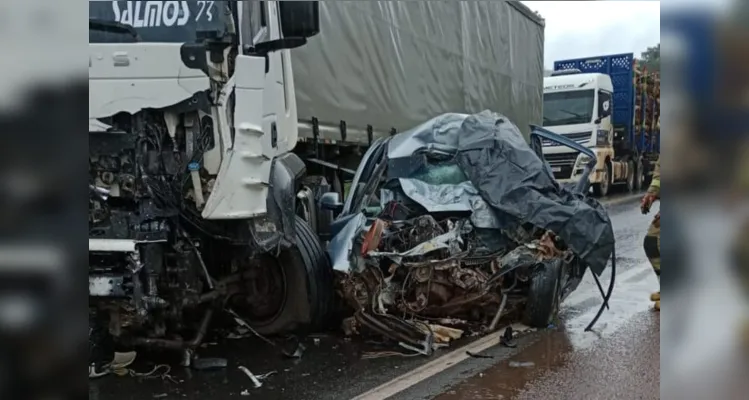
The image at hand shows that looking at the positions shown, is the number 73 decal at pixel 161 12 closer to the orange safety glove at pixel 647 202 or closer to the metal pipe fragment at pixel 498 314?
the metal pipe fragment at pixel 498 314

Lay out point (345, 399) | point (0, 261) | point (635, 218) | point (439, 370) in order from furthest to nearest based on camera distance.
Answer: point (635, 218) < point (439, 370) < point (345, 399) < point (0, 261)

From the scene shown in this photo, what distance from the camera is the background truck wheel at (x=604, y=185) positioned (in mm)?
18984

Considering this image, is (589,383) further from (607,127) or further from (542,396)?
(607,127)

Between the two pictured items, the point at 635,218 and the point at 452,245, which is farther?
the point at 635,218

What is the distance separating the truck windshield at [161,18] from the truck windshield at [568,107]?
556 inches

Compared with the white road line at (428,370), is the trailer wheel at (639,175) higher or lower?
higher

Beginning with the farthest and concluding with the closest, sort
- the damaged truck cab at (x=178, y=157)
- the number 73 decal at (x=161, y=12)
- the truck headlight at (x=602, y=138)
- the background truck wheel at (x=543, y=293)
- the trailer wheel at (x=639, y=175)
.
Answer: the trailer wheel at (x=639, y=175) < the truck headlight at (x=602, y=138) < the background truck wheel at (x=543, y=293) < the number 73 decal at (x=161, y=12) < the damaged truck cab at (x=178, y=157)

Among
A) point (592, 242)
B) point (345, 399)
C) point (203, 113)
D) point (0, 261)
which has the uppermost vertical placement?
point (203, 113)

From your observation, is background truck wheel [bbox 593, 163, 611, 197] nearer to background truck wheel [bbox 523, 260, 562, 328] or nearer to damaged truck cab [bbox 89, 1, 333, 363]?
background truck wheel [bbox 523, 260, 562, 328]

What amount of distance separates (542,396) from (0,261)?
3.51 metres

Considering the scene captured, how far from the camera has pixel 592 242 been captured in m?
5.62

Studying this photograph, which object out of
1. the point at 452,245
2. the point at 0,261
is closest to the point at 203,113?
the point at 452,245

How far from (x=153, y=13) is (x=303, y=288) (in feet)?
7.01

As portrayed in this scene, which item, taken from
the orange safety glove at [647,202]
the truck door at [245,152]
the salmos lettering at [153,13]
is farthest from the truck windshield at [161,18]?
the orange safety glove at [647,202]
